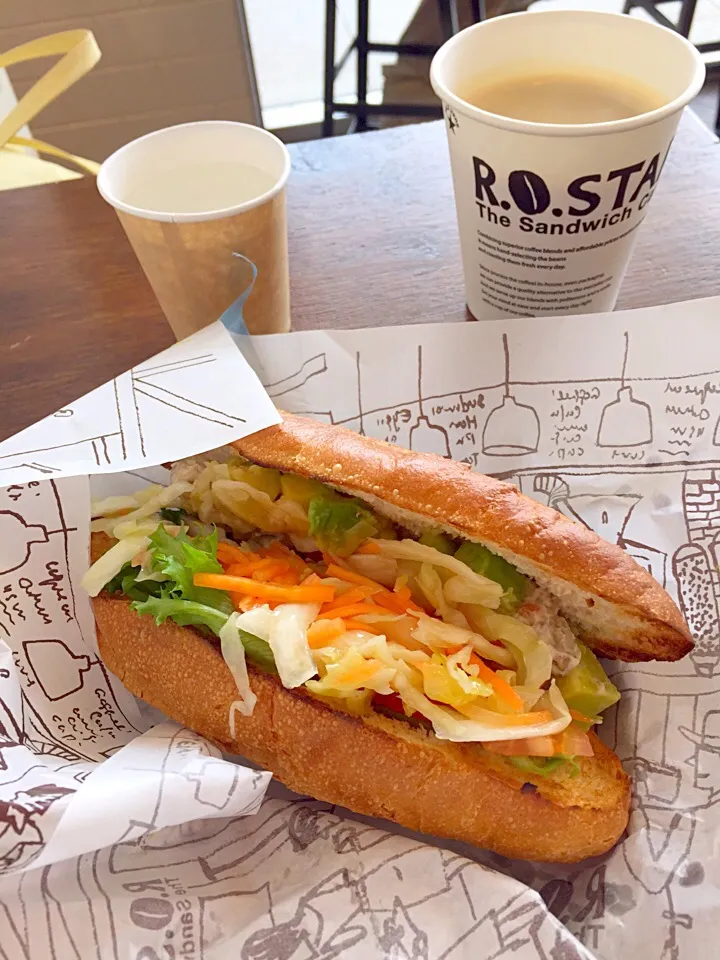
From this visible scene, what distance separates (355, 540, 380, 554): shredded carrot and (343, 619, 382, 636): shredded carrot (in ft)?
0.35

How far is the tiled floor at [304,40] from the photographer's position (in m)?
4.28

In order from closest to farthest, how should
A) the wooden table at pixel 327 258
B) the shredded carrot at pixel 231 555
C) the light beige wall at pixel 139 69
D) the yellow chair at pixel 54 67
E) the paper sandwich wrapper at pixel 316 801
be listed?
the paper sandwich wrapper at pixel 316 801, the shredded carrot at pixel 231 555, the wooden table at pixel 327 258, the yellow chair at pixel 54 67, the light beige wall at pixel 139 69

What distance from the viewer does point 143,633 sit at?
112 centimetres

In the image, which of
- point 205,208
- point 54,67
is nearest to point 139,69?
point 54,67

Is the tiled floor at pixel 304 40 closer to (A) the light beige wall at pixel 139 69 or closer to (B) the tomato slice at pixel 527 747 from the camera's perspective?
(A) the light beige wall at pixel 139 69

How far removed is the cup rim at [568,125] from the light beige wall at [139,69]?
8.09 ft

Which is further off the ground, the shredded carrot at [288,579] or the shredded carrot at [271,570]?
the shredded carrot at [271,570]

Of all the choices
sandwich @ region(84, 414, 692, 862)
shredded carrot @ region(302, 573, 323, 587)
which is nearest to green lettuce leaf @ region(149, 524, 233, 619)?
sandwich @ region(84, 414, 692, 862)

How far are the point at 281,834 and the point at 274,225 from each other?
2.94 feet

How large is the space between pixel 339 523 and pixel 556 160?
0.57m

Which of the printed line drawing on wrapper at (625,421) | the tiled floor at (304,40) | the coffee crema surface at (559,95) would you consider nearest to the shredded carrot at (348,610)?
the printed line drawing on wrapper at (625,421)

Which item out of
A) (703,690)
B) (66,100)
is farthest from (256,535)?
(66,100)

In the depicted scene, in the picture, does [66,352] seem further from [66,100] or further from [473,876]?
[66,100]

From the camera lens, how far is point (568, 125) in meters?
1.05
